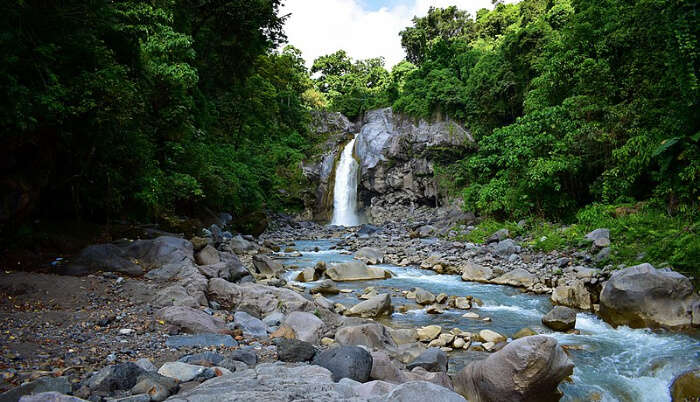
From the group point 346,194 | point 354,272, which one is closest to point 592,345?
point 354,272

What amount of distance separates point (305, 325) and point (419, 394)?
3075mm

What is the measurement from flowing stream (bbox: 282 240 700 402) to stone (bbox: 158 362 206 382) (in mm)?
3340

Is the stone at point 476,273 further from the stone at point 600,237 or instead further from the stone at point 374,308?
the stone at point 374,308

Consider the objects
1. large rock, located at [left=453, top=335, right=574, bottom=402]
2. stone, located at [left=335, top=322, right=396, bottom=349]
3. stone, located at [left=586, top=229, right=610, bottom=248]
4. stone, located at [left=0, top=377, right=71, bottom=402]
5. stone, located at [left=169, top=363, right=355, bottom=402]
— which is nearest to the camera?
stone, located at [left=0, top=377, right=71, bottom=402]

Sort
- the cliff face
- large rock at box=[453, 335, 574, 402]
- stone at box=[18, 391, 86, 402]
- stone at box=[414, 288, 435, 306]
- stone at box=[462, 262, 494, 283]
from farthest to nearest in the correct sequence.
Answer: the cliff face
stone at box=[462, 262, 494, 283]
stone at box=[414, 288, 435, 306]
large rock at box=[453, 335, 574, 402]
stone at box=[18, 391, 86, 402]

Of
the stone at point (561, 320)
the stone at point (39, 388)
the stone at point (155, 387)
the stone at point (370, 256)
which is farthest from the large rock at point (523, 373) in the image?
the stone at point (370, 256)

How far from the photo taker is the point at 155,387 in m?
2.96

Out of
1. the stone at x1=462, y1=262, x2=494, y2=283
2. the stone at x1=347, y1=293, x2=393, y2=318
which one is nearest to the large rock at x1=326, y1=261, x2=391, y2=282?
the stone at x1=462, y1=262, x2=494, y2=283

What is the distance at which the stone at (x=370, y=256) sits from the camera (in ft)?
43.2

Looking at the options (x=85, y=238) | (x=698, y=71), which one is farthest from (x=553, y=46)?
(x=85, y=238)

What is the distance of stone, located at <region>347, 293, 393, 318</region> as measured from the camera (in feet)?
24.5

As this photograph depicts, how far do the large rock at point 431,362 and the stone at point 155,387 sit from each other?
9.20 feet

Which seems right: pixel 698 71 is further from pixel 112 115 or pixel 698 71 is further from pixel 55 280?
pixel 55 280

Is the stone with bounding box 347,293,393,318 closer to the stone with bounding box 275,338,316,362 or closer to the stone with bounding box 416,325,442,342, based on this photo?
the stone with bounding box 416,325,442,342
